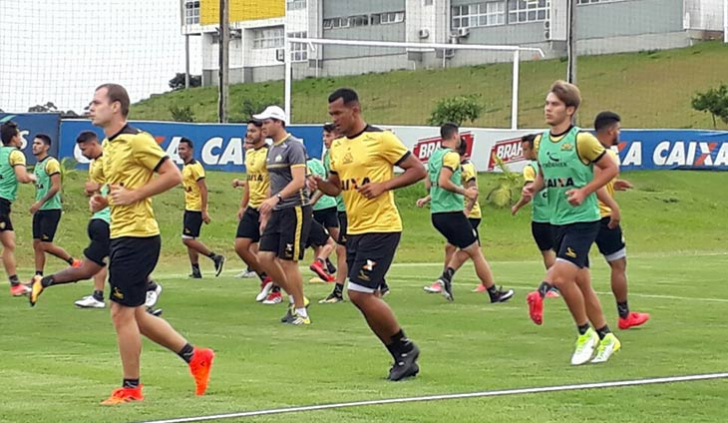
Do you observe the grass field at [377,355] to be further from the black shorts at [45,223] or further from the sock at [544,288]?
the black shorts at [45,223]

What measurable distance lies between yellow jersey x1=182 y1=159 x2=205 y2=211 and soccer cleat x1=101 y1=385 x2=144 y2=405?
36.3 feet

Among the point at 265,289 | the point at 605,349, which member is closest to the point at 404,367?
the point at 605,349

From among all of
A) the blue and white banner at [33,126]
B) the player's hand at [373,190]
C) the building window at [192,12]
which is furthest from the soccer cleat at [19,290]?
the building window at [192,12]

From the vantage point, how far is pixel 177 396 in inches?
368

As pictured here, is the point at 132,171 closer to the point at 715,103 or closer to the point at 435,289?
the point at 435,289

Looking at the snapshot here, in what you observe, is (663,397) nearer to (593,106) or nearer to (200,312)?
(200,312)

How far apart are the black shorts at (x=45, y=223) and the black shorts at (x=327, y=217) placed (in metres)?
3.45

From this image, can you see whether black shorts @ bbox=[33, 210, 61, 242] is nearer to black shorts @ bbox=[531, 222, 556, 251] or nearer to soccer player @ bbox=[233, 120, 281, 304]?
soccer player @ bbox=[233, 120, 281, 304]

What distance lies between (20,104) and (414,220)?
30.3 ft

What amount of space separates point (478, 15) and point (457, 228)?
62.0 meters

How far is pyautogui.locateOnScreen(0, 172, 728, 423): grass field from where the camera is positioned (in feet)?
28.2

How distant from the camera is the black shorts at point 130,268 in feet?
30.0

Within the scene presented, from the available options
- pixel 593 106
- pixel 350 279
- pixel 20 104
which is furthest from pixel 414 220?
pixel 593 106

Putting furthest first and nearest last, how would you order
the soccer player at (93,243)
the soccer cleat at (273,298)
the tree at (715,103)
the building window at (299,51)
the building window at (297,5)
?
the building window at (299,51)
the building window at (297,5)
the tree at (715,103)
the soccer cleat at (273,298)
the soccer player at (93,243)
